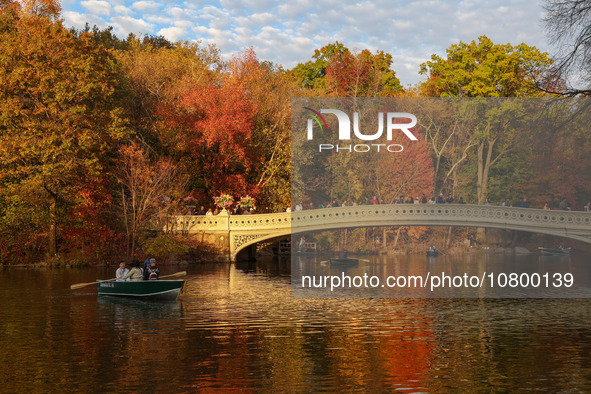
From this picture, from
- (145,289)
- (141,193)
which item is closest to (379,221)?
(141,193)

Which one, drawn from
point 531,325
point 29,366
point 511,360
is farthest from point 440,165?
point 29,366

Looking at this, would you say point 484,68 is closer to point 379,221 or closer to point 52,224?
point 379,221

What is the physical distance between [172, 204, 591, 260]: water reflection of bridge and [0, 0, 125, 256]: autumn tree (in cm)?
774

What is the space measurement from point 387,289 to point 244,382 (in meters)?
19.6

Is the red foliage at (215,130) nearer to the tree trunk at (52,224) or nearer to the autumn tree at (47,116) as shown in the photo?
the autumn tree at (47,116)

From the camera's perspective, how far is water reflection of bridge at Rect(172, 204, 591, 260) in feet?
133

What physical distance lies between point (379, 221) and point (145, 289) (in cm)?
1918

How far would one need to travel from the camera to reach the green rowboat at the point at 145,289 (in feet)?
88.3

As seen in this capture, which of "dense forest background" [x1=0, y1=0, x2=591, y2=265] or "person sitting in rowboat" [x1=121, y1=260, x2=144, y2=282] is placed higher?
"dense forest background" [x1=0, y1=0, x2=591, y2=265]

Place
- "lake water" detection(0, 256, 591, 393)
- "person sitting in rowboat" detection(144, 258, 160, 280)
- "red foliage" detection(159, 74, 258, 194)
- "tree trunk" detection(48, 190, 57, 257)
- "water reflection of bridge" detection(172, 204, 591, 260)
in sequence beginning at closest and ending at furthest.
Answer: "lake water" detection(0, 256, 591, 393), "person sitting in rowboat" detection(144, 258, 160, 280), "water reflection of bridge" detection(172, 204, 591, 260), "tree trunk" detection(48, 190, 57, 257), "red foliage" detection(159, 74, 258, 194)

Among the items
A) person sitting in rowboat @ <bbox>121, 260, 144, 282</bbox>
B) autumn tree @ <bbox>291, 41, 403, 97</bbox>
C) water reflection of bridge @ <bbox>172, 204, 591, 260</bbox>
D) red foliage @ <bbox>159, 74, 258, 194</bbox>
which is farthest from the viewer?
autumn tree @ <bbox>291, 41, 403, 97</bbox>

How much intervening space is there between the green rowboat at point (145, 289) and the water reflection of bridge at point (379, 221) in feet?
60.6

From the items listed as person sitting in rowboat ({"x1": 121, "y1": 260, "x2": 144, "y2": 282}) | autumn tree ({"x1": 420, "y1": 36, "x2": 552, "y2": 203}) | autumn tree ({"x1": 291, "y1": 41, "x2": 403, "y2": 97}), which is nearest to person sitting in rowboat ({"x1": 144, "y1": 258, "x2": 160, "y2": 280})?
person sitting in rowboat ({"x1": 121, "y1": 260, "x2": 144, "y2": 282})

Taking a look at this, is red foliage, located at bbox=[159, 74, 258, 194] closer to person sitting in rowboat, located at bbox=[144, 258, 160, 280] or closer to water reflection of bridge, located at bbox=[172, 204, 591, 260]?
water reflection of bridge, located at bbox=[172, 204, 591, 260]
